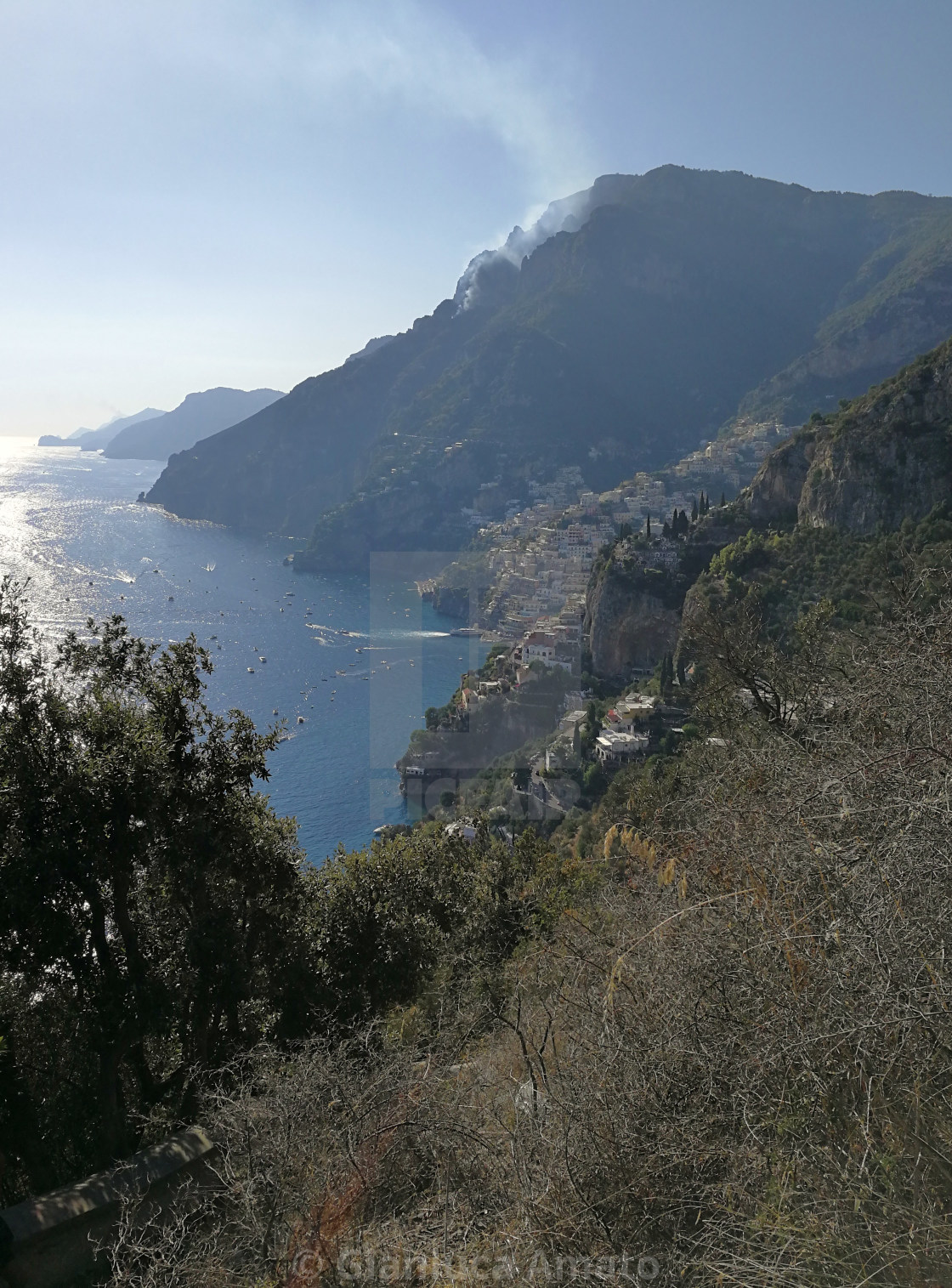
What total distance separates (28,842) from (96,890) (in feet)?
2.19

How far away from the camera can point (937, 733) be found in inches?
122

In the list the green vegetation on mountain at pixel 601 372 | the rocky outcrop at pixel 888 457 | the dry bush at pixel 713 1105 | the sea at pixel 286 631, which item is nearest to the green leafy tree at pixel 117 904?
the dry bush at pixel 713 1105

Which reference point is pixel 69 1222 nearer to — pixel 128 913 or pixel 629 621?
pixel 128 913

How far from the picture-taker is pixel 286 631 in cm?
5797

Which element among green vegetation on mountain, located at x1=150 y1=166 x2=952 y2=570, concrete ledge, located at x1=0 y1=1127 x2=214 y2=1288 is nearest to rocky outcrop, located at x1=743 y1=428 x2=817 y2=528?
concrete ledge, located at x1=0 y1=1127 x2=214 y2=1288

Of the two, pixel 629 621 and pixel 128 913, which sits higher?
pixel 128 913

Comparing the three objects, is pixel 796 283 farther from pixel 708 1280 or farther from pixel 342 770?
pixel 708 1280

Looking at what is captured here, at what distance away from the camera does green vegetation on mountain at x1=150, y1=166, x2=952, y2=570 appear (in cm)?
9600

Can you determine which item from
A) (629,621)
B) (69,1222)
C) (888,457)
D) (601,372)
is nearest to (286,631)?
(629,621)

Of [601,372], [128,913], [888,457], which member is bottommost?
[128,913]

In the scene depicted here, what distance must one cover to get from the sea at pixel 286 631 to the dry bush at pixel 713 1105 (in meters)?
14.8

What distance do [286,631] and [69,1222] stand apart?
55532 mm

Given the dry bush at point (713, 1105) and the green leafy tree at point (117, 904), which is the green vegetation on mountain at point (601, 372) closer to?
the green leafy tree at point (117, 904)

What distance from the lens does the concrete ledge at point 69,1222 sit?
3865 mm
